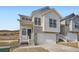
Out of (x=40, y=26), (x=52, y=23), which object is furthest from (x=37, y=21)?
(x=52, y=23)

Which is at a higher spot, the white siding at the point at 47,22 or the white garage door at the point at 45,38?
the white siding at the point at 47,22

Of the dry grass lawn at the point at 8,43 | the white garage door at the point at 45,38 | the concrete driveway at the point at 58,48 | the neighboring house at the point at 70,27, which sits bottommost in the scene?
the concrete driveway at the point at 58,48

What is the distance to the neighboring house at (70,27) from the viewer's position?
8.80 feet

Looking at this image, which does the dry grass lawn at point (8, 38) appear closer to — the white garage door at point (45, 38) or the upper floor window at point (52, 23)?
the white garage door at point (45, 38)

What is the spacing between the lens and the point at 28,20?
263 centimetres

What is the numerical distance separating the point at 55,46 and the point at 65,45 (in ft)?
0.44

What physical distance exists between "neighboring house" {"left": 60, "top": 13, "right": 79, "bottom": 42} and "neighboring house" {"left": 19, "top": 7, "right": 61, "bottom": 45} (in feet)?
0.26

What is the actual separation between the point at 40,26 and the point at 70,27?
1.33 ft

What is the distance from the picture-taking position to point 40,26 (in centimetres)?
266

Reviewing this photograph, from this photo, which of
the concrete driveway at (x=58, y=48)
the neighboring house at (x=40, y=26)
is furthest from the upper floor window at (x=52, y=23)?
the concrete driveway at (x=58, y=48)

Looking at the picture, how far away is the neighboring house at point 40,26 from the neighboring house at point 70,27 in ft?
0.26
